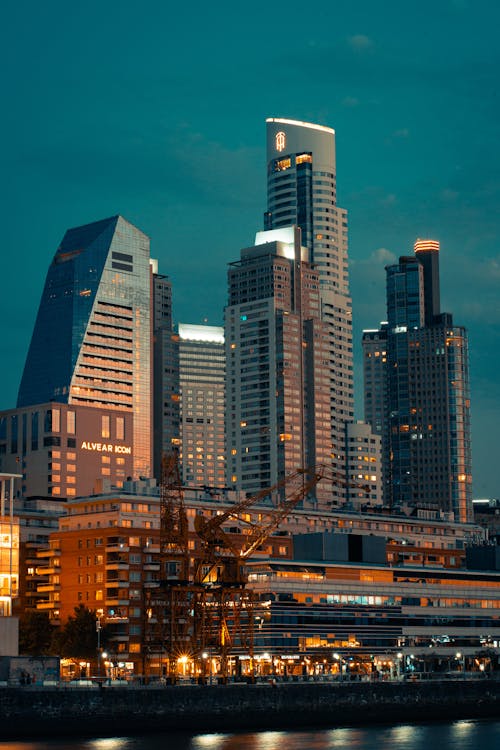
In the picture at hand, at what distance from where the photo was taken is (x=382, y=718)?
16938cm

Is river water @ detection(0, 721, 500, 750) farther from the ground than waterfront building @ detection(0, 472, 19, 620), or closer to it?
closer to it

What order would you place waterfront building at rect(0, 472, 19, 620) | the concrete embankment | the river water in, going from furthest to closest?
waterfront building at rect(0, 472, 19, 620) → the concrete embankment → the river water

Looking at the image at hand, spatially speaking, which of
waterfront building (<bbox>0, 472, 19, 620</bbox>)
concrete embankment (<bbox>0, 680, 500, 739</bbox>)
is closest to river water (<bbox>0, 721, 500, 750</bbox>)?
concrete embankment (<bbox>0, 680, 500, 739</bbox>)

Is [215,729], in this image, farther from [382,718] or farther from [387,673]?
[387,673]

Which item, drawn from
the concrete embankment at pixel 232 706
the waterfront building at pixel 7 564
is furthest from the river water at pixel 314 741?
the waterfront building at pixel 7 564

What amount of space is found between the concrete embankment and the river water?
393 centimetres

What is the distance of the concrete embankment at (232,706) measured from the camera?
14312 cm

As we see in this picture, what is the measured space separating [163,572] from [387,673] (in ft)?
108

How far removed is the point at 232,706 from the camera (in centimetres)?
A: 15875

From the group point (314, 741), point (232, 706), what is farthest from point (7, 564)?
point (314, 741)

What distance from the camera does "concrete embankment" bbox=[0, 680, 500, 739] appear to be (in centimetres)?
14312

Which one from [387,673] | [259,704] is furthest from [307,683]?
[387,673]

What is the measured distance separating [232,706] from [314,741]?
2194cm

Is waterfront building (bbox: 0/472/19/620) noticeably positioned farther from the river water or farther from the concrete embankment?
the river water
